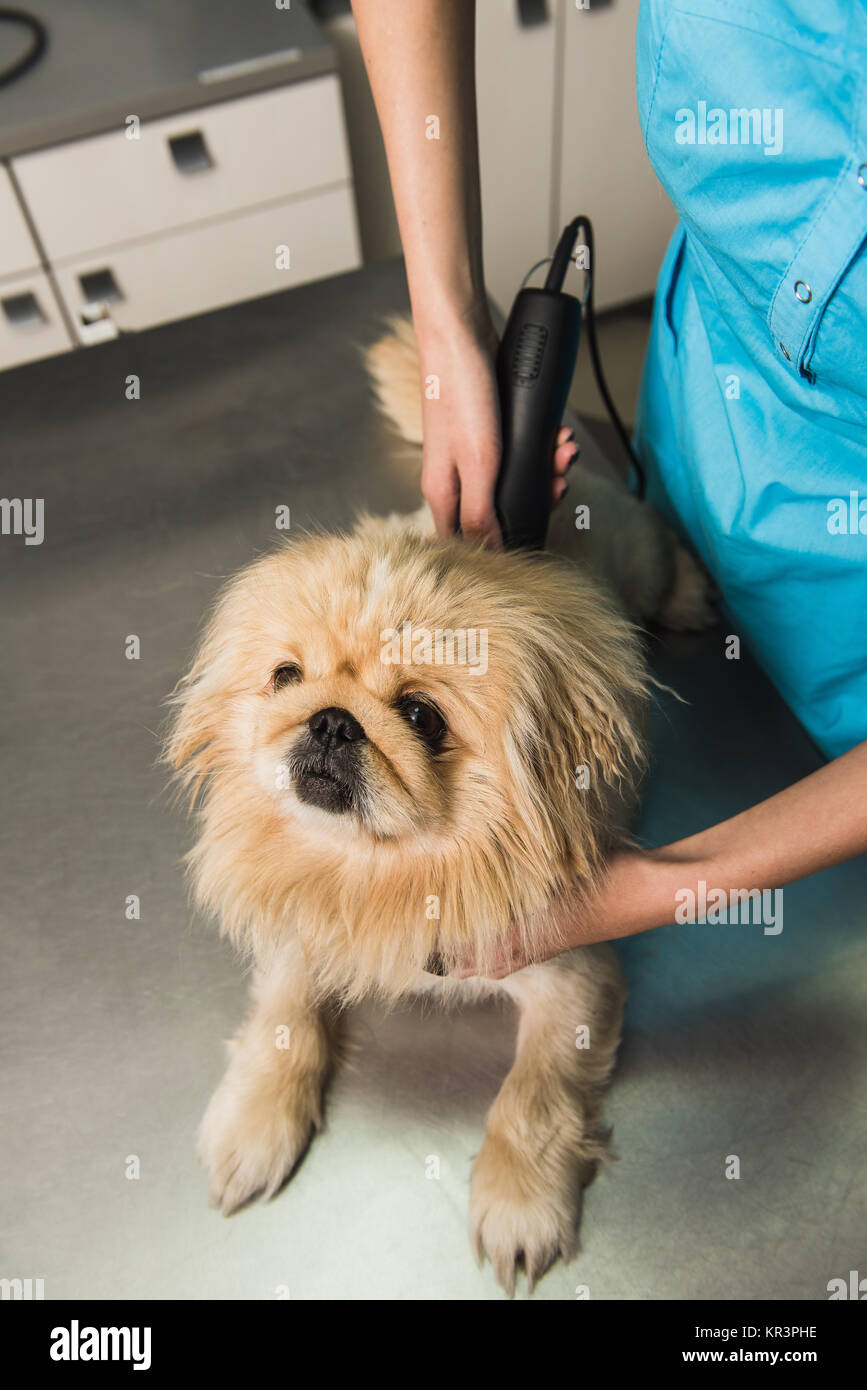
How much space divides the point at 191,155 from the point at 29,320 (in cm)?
57

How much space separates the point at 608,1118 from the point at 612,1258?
0.13m

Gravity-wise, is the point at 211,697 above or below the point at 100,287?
below

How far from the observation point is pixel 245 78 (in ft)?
6.98

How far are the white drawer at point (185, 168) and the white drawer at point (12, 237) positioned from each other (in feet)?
0.10

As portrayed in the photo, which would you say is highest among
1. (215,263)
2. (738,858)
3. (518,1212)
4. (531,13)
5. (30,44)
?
(531,13)

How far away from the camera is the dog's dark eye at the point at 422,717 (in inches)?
37.5

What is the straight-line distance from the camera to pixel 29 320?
243 cm

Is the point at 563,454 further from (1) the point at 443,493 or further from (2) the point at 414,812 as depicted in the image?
(2) the point at 414,812

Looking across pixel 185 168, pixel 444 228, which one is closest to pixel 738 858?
pixel 444 228

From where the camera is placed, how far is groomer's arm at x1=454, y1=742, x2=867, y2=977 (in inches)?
35.2

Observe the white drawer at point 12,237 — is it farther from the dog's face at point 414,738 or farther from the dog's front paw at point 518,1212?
the dog's front paw at point 518,1212

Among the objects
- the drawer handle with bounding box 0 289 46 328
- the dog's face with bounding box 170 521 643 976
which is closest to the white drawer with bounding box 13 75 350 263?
the drawer handle with bounding box 0 289 46 328

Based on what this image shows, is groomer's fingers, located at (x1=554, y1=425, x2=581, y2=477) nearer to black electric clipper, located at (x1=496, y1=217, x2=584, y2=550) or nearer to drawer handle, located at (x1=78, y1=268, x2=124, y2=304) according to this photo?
black electric clipper, located at (x1=496, y1=217, x2=584, y2=550)
